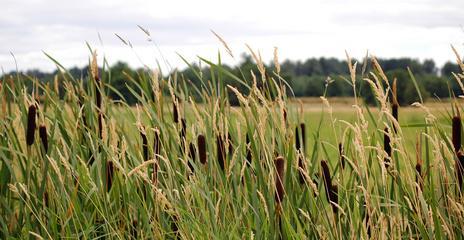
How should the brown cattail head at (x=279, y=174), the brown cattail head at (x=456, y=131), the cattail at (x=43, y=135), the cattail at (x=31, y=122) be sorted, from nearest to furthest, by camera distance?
the brown cattail head at (x=279, y=174)
the brown cattail head at (x=456, y=131)
the cattail at (x=31, y=122)
the cattail at (x=43, y=135)

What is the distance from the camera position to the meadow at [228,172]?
2.59 m

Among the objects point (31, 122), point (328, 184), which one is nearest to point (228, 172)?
point (328, 184)

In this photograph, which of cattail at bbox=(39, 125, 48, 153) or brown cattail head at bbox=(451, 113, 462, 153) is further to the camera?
cattail at bbox=(39, 125, 48, 153)

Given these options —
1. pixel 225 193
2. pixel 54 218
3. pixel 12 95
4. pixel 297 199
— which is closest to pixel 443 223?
pixel 297 199

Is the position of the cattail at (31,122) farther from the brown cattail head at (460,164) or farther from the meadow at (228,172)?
the brown cattail head at (460,164)

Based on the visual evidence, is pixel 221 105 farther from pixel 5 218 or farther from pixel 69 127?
pixel 5 218

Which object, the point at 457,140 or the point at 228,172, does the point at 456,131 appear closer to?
the point at 457,140

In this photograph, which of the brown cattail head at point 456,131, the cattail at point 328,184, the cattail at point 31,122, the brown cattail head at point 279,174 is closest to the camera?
the brown cattail head at point 279,174

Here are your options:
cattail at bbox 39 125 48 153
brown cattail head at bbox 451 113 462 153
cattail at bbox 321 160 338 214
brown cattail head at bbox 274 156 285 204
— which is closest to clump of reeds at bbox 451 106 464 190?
brown cattail head at bbox 451 113 462 153

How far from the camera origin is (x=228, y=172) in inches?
112

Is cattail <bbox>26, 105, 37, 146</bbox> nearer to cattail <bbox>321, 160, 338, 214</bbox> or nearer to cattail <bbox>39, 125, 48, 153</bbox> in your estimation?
cattail <bbox>39, 125, 48, 153</bbox>

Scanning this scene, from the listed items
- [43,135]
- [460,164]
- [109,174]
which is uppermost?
[43,135]

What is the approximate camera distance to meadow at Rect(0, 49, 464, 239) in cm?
259

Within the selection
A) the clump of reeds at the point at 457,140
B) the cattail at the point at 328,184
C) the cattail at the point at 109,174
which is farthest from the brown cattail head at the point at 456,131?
the cattail at the point at 109,174
